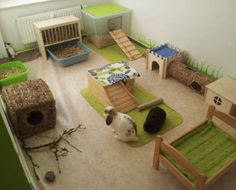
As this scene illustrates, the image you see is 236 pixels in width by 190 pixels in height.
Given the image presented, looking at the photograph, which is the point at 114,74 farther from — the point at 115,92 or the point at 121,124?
the point at 121,124

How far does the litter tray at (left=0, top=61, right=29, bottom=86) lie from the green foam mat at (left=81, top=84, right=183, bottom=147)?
733 millimetres

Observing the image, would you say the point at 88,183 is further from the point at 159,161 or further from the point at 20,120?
the point at 20,120

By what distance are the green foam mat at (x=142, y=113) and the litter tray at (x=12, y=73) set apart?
0.73 metres

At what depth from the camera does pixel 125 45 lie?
360 cm

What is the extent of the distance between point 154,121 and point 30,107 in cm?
111

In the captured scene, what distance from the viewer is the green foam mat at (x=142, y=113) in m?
2.26

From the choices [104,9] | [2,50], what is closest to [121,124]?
[2,50]

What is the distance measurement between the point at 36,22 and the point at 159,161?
8.66 ft

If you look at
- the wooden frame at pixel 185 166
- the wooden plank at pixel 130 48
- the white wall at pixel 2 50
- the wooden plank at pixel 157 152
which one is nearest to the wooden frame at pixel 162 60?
the wooden plank at pixel 130 48

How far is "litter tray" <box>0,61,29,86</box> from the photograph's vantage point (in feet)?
9.17

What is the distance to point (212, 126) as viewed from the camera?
2.06m

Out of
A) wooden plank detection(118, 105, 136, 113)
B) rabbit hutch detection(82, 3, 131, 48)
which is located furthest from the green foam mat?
rabbit hutch detection(82, 3, 131, 48)

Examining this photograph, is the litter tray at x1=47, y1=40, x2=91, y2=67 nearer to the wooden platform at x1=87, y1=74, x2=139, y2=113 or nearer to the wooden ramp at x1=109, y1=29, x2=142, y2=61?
the wooden ramp at x1=109, y1=29, x2=142, y2=61

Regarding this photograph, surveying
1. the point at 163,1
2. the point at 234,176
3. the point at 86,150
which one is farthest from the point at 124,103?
the point at 163,1
